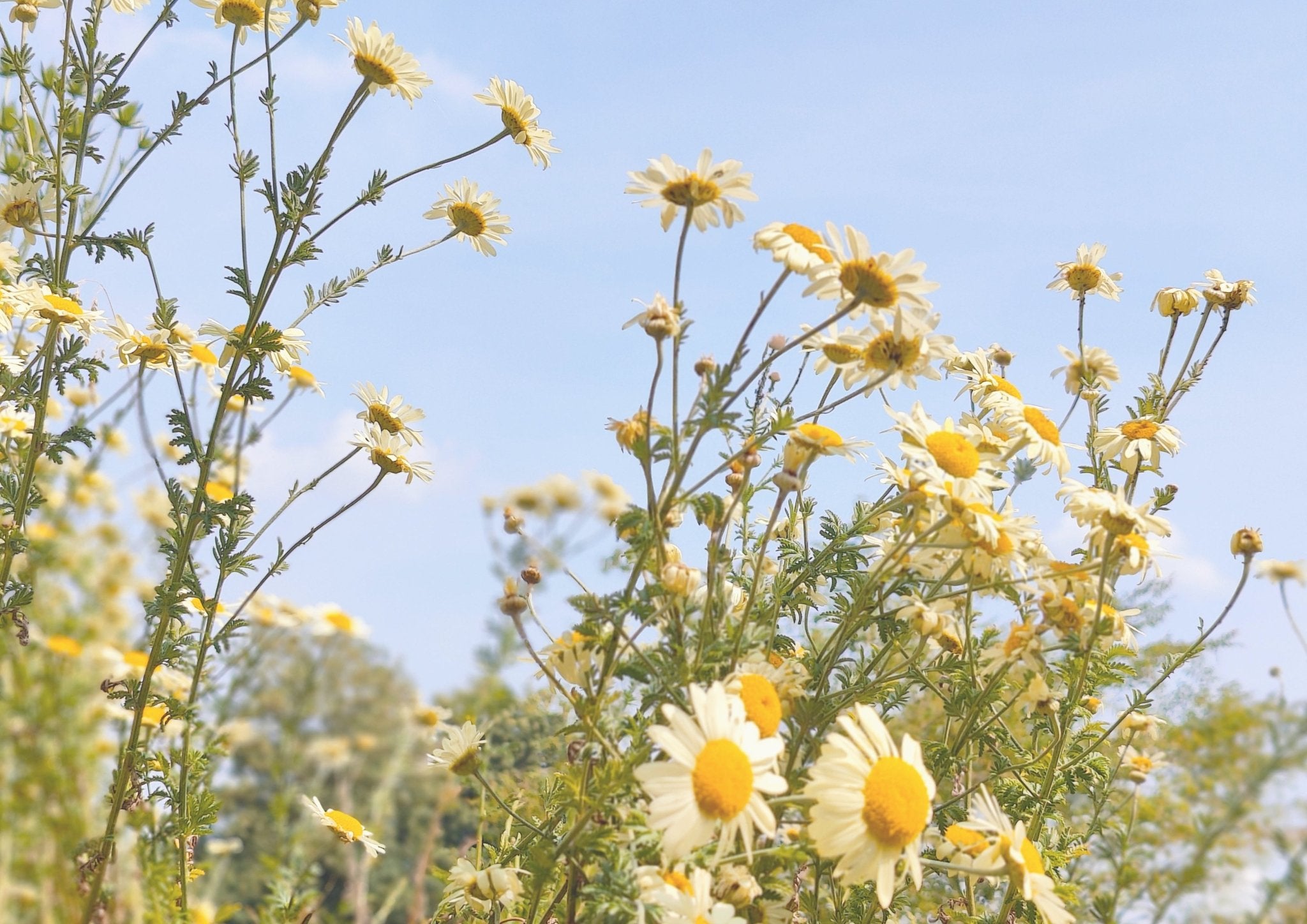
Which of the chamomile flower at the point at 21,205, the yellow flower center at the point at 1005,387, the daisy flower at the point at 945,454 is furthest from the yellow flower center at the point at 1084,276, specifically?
the chamomile flower at the point at 21,205

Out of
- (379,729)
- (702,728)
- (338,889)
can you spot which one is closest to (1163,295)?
(702,728)

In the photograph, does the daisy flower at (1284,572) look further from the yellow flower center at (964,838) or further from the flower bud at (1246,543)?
the yellow flower center at (964,838)

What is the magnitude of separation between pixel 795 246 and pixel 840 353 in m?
0.29

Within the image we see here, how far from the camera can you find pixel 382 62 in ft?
8.18

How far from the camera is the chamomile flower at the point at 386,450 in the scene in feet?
8.38

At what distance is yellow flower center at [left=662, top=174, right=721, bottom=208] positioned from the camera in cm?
177

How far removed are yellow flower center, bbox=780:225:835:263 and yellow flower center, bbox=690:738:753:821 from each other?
76 cm

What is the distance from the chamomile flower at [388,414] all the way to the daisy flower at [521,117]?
654mm

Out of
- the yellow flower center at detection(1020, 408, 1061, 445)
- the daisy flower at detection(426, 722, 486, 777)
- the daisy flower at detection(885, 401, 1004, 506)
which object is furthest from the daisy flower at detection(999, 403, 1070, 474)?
the daisy flower at detection(426, 722, 486, 777)

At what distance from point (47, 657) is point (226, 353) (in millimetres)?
1296

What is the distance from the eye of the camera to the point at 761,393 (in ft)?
6.91

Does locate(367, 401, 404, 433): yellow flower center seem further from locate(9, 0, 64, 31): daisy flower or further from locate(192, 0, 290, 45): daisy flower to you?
locate(9, 0, 64, 31): daisy flower

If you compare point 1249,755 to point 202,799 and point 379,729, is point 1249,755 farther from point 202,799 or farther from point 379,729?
point 379,729

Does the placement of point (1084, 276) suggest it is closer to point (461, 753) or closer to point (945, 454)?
point (945, 454)
